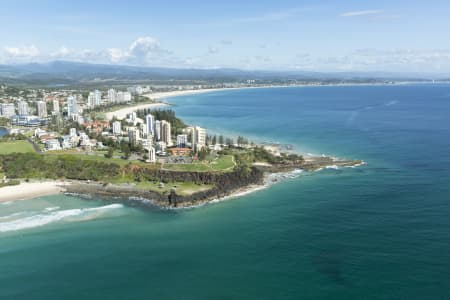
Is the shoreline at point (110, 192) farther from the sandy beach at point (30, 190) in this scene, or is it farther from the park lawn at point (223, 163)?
the park lawn at point (223, 163)

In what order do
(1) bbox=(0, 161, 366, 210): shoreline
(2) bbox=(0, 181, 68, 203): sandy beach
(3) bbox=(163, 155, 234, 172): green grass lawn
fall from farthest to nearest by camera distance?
(3) bbox=(163, 155, 234, 172): green grass lawn < (2) bbox=(0, 181, 68, 203): sandy beach < (1) bbox=(0, 161, 366, 210): shoreline

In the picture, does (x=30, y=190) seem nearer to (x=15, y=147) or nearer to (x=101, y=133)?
(x=15, y=147)

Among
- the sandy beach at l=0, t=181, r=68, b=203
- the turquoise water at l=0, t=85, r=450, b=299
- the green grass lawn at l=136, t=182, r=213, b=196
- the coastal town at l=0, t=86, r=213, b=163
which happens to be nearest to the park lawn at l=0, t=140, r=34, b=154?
the coastal town at l=0, t=86, r=213, b=163

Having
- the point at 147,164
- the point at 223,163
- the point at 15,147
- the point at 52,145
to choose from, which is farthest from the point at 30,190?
the point at 223,163

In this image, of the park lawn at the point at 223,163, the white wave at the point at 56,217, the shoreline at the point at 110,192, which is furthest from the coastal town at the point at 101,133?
the white wave at the point at 56,217

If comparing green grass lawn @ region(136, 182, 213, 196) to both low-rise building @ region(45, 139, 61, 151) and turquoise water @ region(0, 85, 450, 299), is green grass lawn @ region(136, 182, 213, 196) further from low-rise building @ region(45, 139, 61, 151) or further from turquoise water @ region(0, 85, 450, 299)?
low-rise building @ region(45, 139, 61, 151)

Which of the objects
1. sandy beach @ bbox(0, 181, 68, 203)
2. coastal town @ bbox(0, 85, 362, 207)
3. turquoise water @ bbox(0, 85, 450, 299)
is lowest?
turquoise water @ bbox(0, 85, 450, 299)

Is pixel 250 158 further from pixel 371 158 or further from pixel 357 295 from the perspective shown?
pixel 357 295
